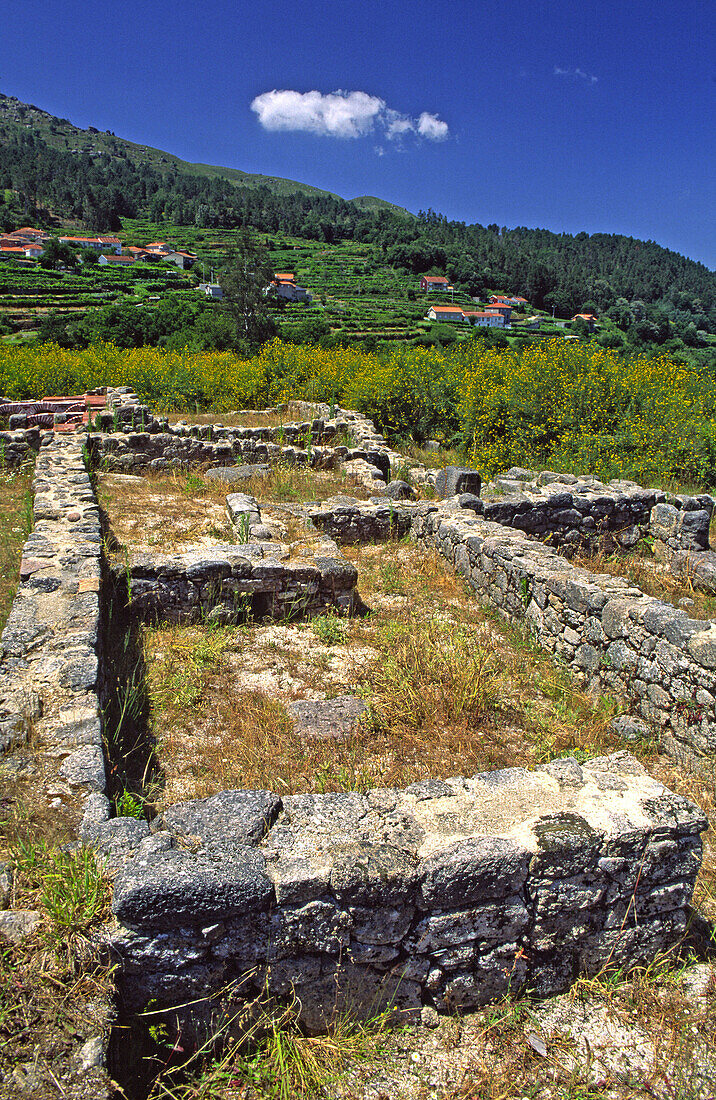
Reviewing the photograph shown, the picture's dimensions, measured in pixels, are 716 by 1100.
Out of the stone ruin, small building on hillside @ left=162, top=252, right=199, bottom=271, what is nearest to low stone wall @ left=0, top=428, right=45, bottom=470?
the stone ruin

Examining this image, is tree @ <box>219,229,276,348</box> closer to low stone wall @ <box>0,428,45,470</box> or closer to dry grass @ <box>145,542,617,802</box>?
low stone wall @ <box>0,428,45,470</box>

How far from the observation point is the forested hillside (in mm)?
100438

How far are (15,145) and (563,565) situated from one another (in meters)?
222

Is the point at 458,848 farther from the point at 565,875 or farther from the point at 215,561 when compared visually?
the point at 215,561

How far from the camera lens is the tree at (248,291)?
33.4 metres

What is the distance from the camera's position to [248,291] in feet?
114

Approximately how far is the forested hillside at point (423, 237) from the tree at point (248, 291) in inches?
2278

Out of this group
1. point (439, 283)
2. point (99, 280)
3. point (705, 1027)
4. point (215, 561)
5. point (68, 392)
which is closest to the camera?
point (705, 1027)

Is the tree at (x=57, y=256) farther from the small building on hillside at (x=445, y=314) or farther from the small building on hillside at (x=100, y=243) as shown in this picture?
the small building on hillside at (x=445, y=314)

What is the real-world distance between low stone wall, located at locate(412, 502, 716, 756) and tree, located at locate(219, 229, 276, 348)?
27476 millimetres

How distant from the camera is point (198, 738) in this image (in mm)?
4590

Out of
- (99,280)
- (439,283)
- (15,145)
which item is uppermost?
(15,145)

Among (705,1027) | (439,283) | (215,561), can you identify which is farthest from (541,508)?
(439,283)

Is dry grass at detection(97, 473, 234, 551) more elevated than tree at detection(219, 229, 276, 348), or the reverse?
tree at detection(219, 229, 276, 348)
